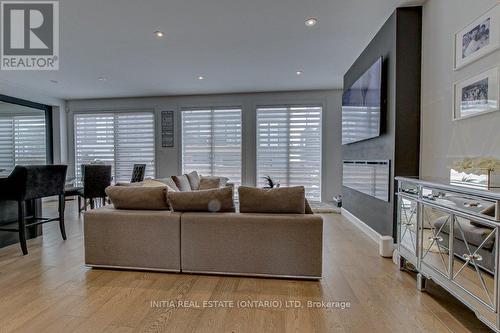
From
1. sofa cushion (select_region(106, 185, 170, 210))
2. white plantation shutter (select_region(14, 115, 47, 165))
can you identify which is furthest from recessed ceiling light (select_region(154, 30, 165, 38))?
white plantation shutter (select_region(14, 115, 47, 165))

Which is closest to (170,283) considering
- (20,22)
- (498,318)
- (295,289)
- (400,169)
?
(295,289)

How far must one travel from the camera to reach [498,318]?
1.44 metres

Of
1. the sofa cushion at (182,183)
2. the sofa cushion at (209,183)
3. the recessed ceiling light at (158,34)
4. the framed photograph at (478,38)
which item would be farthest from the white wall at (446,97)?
the sofa cushion at (182,183)

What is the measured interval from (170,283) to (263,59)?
3457 mm

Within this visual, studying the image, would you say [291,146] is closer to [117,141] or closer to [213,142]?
[213,142]

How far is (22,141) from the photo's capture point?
6.50 m

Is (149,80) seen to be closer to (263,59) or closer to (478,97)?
(263,59)

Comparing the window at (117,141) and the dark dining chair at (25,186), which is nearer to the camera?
the dark dining chair at (25,186)

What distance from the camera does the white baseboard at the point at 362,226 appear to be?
3.46m

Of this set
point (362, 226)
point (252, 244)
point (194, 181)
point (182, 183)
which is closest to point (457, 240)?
point (252, 244)

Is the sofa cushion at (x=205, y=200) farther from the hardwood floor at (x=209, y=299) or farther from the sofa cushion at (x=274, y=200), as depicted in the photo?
the hardwood floor at (x=209, y=299)

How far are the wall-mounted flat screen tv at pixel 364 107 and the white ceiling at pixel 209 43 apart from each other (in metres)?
0.52
